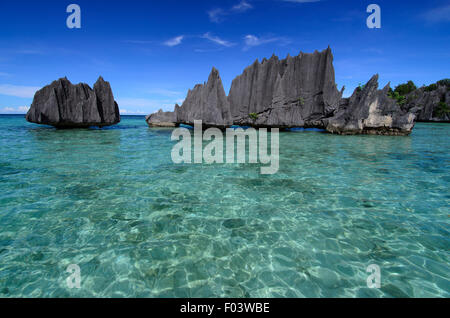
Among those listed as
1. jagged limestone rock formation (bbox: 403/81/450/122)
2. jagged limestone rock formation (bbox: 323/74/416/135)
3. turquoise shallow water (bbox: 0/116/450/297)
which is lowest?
turquoise shallow water (bbox: 0/116/450/297)

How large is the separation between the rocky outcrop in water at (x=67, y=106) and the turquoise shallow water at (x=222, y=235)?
27.6 meters

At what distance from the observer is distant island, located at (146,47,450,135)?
96.0ft

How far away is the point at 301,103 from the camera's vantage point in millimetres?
50531

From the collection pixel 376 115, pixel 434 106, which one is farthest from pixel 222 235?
pixel 434 106

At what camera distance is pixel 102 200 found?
6.54 m

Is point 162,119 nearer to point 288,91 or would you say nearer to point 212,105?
point 212,105

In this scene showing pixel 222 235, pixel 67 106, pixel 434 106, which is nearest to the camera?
pixel 222 235

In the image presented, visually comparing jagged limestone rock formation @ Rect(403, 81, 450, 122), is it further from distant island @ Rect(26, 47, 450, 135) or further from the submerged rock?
the submerged rock

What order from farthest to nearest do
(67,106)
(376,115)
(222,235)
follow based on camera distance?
(67,106) < (376,115) < (222,235)

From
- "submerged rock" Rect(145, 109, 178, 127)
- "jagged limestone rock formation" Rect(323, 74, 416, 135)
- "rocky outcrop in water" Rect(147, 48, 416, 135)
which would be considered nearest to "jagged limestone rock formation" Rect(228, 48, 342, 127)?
"rocky outcrop in water" Rect(147, 48, 416, 135)

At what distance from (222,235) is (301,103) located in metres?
51.3

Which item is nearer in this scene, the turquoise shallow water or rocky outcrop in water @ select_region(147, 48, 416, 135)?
the turquoise shallow water
